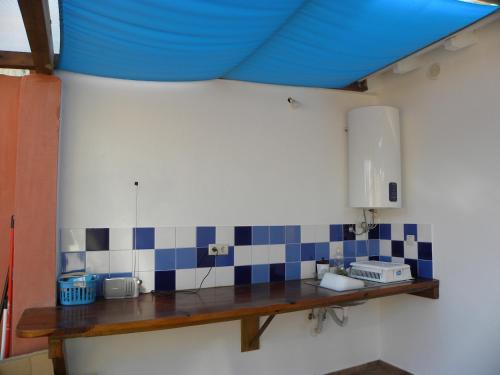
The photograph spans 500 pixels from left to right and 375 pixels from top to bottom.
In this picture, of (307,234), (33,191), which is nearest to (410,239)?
(307,234)

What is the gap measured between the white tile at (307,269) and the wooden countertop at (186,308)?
0.66 feet

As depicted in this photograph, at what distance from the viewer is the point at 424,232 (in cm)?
286

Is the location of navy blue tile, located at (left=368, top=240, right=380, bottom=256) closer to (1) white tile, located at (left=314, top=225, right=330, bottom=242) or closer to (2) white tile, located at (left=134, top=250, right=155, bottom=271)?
(1) white tile, located at (left=314, top=225, right=330, bottom=242)

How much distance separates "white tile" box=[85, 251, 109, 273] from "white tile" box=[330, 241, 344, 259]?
5.43 feet

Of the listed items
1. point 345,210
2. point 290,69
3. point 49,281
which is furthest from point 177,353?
point 290,69

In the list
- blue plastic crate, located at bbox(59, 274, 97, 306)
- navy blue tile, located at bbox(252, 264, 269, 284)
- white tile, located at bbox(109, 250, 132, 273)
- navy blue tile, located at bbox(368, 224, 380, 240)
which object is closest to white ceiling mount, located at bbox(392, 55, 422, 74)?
navy blue tile, located at bbox(368, 224, 380, 240)

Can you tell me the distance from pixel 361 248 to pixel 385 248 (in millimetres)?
193

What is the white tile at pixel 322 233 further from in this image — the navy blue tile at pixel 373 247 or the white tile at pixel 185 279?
the white tile at pixel 185 279

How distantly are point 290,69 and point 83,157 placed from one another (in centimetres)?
141

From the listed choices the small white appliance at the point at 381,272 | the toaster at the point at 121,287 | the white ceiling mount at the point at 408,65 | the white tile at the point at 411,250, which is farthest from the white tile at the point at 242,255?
the white ceiling mount at the point at 408,65

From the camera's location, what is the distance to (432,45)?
2.39 metres

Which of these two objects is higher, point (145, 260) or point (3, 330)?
point (145, 260)

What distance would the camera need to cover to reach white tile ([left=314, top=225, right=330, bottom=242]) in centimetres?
301

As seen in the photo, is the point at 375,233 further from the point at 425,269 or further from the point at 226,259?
the point at 226,259
